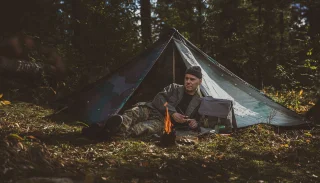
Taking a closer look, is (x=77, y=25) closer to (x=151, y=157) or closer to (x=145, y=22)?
(x=145, y=22)

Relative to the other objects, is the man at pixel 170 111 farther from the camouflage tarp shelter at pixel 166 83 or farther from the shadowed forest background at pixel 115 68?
the camouflage tarp shelter at pixel 166 83

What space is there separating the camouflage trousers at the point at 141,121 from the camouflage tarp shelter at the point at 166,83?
1.70ft

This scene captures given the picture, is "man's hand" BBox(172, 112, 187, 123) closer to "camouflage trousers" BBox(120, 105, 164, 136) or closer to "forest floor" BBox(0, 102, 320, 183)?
"camouflage trousers" BBox(120, 105, 164, 136)

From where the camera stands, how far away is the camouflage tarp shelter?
6.48 meters

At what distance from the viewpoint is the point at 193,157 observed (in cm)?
425

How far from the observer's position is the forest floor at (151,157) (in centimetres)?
311

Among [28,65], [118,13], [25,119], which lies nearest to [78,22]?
[118,13]

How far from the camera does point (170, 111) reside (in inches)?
229

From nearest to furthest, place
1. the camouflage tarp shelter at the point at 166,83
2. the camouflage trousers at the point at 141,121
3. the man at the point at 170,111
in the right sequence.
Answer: the camouflage trousers at the point at 141,121
the man at the point at 170,111
the camouflage tarp shelter at the point at 166,83

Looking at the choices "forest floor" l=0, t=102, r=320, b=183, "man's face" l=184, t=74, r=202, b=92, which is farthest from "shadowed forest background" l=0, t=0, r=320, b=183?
"man's face" l=184, t=74, r=202, b=92

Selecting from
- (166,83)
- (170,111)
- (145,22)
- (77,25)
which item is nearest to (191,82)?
(170,111)

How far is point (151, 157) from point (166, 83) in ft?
12.9

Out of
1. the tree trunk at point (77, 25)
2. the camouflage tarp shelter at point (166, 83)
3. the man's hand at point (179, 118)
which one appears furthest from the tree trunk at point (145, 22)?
the man's hand at point (179, 118)

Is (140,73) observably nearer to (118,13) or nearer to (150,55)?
(150,55)
